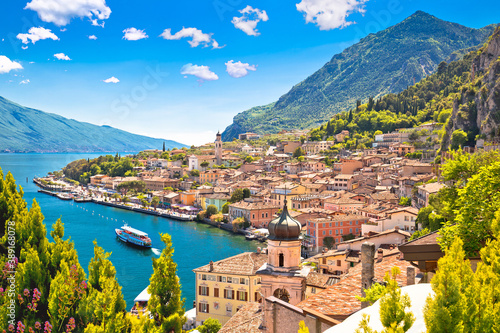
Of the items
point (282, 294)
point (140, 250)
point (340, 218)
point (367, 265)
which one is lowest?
point (140, 250)

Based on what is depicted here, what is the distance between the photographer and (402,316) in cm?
355

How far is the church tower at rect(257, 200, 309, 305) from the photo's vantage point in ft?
37.3

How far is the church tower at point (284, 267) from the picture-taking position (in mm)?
11359

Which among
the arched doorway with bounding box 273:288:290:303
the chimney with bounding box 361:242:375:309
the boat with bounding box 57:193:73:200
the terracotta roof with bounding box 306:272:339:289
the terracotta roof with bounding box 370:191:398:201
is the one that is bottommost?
the boat with bounding box 57:193:73:200

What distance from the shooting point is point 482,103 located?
46688 millimetres

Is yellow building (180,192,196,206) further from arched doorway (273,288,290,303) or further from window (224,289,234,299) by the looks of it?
arched doorway (273,288,290,303)

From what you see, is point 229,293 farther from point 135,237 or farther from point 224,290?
point 135,237

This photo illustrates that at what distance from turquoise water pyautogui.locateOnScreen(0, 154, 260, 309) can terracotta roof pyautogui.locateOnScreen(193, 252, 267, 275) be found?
15.4 ft

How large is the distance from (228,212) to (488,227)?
174 feet

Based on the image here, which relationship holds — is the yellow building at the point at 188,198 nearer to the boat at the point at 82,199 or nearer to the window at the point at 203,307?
the boat at the point at 82,199

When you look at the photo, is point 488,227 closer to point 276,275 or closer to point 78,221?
point 276,275

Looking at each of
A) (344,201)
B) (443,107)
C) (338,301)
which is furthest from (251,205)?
(443,107)

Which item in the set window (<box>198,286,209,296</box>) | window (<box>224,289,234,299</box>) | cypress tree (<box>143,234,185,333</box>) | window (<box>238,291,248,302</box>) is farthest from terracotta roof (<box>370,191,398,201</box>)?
cypress tree (<box>143,234,185,333</box>)

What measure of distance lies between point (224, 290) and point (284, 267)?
1210cm
